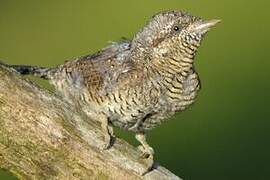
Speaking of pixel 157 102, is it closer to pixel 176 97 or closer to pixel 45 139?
pixel 176 97

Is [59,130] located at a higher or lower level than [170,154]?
lower

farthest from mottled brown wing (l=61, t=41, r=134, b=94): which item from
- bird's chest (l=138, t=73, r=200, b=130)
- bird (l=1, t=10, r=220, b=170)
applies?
bird's chest (l=138, t=73, r=200, b=130)

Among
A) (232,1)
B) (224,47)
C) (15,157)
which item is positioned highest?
(232,1)

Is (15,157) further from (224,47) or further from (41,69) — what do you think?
(224,47)

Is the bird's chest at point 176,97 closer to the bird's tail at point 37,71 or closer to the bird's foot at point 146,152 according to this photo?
the bird's foot at point 146,152

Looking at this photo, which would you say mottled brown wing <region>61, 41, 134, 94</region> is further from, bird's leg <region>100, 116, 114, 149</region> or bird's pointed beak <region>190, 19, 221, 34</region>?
bird's pointed beak <region>190, 19, 221, 34</region>

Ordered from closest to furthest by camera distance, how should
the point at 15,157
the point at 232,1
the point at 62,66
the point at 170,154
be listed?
the point at 15,157 < the point at 62,66 < the point at 170,154 < the point at 232,1

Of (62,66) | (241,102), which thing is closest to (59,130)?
(62,66)
